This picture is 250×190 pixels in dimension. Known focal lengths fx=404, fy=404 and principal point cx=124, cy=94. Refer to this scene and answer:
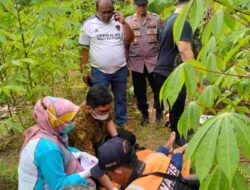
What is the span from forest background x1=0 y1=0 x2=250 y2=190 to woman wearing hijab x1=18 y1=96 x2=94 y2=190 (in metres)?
0.64

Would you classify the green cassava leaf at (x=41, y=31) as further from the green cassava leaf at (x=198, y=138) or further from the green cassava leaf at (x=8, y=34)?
the green cassava leaf at (x=198, y=138)

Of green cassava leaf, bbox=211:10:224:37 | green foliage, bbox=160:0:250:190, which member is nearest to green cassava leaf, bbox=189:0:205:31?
green foliage, bbox=160:0:250:190

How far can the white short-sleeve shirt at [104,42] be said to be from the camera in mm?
4211

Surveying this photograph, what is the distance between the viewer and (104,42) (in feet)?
13.9

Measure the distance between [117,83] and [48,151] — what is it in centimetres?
221

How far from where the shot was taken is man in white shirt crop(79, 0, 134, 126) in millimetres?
4203

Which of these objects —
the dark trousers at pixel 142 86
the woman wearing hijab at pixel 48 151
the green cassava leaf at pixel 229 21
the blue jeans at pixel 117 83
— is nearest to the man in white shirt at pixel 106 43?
the blue jeans at pixel 117 83

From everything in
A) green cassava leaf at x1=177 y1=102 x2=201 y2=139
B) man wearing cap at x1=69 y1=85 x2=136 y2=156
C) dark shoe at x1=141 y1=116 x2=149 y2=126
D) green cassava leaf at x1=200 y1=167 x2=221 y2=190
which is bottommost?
dark shoe at x1=141 y1=116 x2=149 y2=126

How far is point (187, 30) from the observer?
3246 millimetres

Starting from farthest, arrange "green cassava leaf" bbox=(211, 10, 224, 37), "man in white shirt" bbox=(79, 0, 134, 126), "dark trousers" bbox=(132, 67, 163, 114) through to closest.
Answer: "dark trousers" bbox=(132, 67, 163, 114)
"man in white shirt" bbox=(79, 0, 134, 126)
"green cassava leaf" bbox=(211, 10, 224, 37)

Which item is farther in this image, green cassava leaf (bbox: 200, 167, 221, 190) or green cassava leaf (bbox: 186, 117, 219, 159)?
green cassava leaf (bbox: 200, 167, 221, 190)

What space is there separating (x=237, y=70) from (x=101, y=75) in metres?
2.37

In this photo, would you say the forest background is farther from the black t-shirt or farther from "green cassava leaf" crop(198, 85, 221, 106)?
the black t-shirt

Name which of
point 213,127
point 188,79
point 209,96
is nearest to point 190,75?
point 188,79
